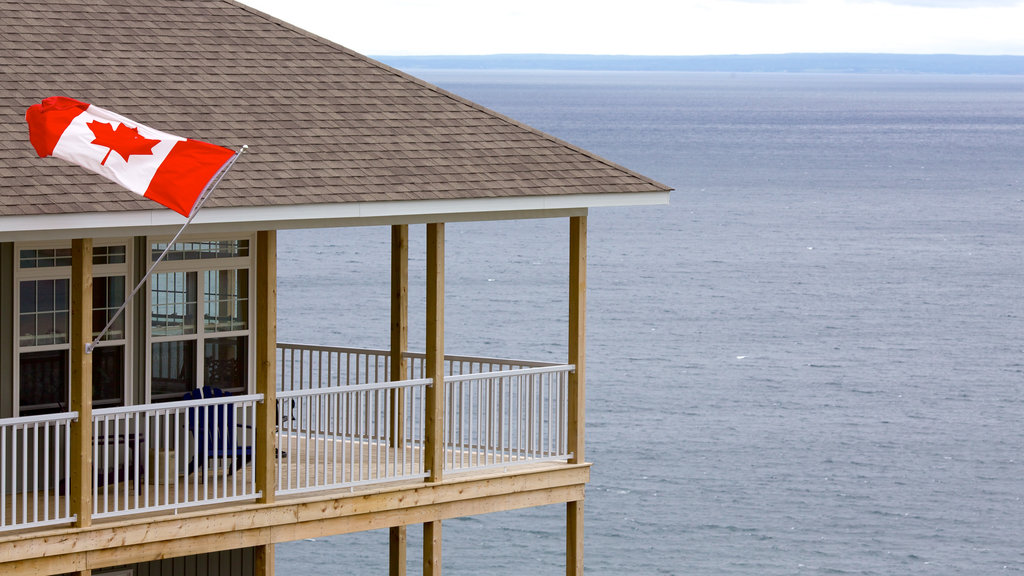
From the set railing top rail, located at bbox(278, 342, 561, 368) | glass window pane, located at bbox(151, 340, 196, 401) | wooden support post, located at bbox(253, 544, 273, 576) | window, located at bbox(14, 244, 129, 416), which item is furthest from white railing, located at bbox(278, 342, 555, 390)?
window, located at bbox(14, 244, 129, 416)

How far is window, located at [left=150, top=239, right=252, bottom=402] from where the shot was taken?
623 inches

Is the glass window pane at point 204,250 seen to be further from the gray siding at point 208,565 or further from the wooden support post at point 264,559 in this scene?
the gray siding at point 208,565

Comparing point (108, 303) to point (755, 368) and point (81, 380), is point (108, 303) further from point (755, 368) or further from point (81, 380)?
point (755, 368)

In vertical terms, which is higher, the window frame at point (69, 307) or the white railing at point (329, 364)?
the window frame at point (69, 307)

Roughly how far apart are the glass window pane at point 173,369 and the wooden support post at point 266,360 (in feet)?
5.07

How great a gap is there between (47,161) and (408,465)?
5094mm

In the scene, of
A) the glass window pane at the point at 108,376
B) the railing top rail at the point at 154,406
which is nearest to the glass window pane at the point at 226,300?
the glass window pane at the point at 108,376

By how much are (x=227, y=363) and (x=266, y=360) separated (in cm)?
237

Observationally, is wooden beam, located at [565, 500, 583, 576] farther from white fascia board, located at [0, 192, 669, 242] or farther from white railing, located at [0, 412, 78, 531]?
white railing, located at [0, 412, 78, 531]

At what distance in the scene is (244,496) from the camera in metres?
14.4

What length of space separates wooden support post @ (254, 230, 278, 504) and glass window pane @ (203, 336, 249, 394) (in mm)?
1689

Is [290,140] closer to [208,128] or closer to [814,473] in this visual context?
[208,128]

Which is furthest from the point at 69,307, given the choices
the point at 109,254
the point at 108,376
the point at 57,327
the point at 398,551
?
the point at 398,551

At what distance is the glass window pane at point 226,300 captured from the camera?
16156mm
